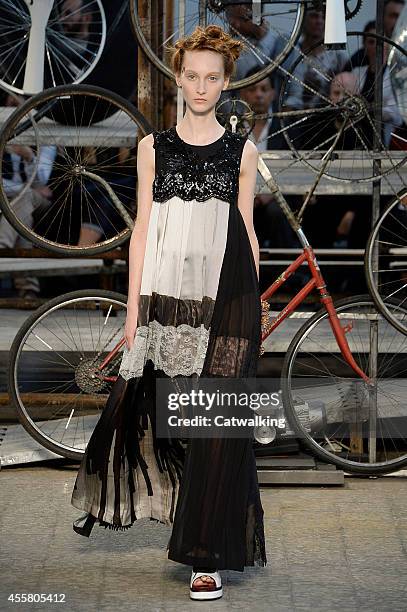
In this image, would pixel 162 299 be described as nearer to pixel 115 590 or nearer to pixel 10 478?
pixel 115 590

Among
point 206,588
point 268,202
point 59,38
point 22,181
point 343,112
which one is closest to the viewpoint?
point 206,588

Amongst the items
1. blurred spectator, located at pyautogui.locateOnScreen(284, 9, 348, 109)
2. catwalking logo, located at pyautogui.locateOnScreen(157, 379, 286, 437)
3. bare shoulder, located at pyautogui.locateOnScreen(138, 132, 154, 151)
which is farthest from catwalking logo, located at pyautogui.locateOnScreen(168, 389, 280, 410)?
blurred spectator, located at pyautogui.locateOnScreen(284, 9, 348, 109)

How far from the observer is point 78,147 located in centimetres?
817

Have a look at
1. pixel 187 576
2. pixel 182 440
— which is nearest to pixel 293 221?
pixel 182 440

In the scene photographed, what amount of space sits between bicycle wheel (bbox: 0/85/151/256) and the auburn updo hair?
157 centimetres

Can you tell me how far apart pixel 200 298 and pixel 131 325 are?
0.31 meters

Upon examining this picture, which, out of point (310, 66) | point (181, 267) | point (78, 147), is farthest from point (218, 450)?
point (310, 66)

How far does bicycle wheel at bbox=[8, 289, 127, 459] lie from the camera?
24.8ft

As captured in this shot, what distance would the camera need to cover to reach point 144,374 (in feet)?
20.0

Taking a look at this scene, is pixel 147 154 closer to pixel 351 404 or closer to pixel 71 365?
pixel 71 365

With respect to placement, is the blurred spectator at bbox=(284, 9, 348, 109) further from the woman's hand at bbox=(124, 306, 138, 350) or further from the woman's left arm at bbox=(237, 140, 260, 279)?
the woman's hand at bbox=(124, 306, 138, 350)

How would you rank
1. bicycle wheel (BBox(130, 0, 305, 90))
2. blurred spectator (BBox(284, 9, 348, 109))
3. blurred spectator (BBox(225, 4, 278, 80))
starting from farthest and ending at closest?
blurred spectator (BBox(284, 9, 348, 109)) < blurred spectator (BBox(225, 4, 278, 80)) < bicycle wheel (BBox(130, 0, 305, 90))

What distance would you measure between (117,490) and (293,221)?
189 cm

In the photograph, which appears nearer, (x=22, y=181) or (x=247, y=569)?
(x=247, y=569)
